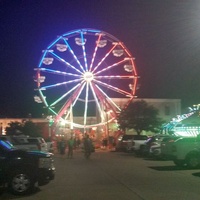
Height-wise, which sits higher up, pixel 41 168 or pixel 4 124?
pixel 4 124

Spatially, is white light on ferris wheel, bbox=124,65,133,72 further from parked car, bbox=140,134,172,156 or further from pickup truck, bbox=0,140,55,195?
pickup truck, bbox=0,140,55,195

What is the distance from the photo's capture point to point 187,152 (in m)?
21.9

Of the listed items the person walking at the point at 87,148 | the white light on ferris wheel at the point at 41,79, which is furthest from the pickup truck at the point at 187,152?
the white light on ferris wheel at the point at 41,79

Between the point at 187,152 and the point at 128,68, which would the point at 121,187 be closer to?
the point at 187,152

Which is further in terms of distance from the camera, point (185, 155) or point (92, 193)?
point (185, 155)

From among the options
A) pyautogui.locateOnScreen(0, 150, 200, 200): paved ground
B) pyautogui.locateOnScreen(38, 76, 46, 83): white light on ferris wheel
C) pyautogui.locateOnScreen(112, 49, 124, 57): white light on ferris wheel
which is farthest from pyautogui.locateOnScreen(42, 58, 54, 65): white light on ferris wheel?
pyautogui.locateOnScreen(0, 150, 200, 200): paved ground

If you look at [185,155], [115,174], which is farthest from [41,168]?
[185,155]

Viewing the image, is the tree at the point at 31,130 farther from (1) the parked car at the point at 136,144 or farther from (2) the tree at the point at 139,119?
(1) the parked car at the point at 136,144

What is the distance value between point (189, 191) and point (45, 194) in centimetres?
410

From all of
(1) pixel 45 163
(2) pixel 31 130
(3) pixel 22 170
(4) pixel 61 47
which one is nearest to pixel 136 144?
(4) pixel 61 47

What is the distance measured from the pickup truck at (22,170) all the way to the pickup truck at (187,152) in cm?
971

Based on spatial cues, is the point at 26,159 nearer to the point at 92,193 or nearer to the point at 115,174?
the point at 92,193

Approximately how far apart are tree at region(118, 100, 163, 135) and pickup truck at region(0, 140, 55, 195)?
4440cm

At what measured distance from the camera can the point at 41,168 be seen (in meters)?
13.5
